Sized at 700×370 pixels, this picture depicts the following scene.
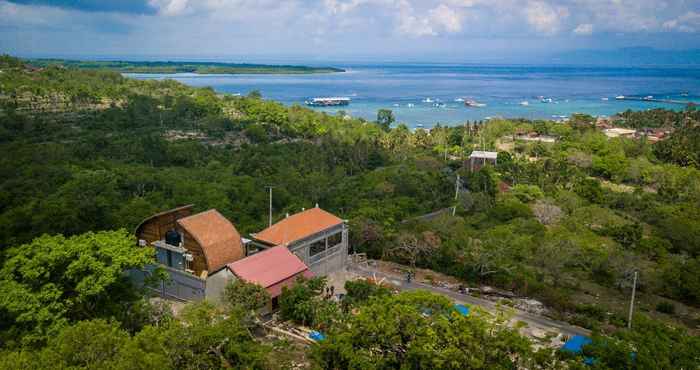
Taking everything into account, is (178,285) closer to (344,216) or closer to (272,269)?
(272,269)

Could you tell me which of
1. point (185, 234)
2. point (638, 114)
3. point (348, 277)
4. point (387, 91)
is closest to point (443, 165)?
point (348, 277)

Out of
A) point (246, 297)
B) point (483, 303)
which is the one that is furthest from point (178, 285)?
point (483, 303)

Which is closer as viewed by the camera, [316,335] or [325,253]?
[316,335]

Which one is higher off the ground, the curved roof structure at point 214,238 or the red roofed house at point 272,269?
the curved roof structure at point 214,238

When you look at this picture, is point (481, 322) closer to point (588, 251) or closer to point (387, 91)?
point (588, 251)

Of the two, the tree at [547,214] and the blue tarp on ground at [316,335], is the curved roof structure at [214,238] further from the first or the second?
the tree at [547,214]

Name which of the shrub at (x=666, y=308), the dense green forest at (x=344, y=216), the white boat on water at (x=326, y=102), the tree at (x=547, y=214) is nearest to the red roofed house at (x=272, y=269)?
the dense green forest at (x=344, y=216)
